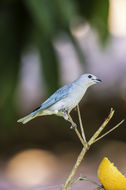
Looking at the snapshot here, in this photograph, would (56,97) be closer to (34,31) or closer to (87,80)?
(87,80)

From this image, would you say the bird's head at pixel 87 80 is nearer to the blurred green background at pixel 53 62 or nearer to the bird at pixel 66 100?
the bird at pixel 66 100

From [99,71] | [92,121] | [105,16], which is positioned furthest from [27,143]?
[105,16]

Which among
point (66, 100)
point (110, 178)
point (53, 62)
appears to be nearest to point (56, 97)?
point (66, 100)

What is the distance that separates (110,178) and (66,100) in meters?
0.15

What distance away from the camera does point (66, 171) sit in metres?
3.94

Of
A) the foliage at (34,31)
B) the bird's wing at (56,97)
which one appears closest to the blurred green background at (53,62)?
the foliage at (34,31)

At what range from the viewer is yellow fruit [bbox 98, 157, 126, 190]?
646mm

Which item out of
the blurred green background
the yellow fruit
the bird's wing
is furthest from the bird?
the blurred green background

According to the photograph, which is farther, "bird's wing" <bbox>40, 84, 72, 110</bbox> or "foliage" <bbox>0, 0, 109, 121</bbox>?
"foliage" <bbox>0, 0, 109, 121</bbox>

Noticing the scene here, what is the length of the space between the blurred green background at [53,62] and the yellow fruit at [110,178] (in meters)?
2.16

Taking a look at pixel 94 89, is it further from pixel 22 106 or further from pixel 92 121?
pixel 22 106

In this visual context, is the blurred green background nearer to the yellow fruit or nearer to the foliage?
the foliage

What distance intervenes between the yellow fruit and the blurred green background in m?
2.16

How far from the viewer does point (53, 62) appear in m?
3.17
